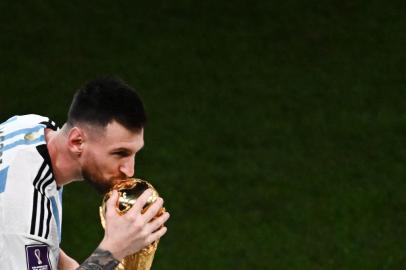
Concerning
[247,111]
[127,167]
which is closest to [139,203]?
[127,167]

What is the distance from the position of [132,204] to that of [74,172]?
0.33m

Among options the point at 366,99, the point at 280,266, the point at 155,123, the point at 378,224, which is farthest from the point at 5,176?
the point at 366,99

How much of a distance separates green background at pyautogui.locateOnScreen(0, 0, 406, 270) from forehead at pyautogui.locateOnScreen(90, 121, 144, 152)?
13.7 ft

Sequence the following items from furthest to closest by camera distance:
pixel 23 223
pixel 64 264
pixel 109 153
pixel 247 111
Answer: pixel 247 111 → pixel 64 264 → pixel 109 153 → pixel 23 223

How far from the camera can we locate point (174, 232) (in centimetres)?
928

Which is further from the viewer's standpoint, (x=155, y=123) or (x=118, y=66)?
(x=118, y=66)

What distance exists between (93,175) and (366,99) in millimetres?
6580

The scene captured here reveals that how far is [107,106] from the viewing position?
4.82 meters

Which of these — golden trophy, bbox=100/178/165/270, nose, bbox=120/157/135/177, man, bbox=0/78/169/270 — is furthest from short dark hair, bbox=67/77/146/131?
golden trophy, bbox=100/178/165/270

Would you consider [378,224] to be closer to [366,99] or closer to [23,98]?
[366,99]

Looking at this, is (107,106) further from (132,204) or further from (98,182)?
(132,204)

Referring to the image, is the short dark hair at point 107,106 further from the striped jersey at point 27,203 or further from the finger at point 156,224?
the finger at point 156,224

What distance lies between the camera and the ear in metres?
4.81

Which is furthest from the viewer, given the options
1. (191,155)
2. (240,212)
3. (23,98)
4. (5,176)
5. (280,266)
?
(23,98)
